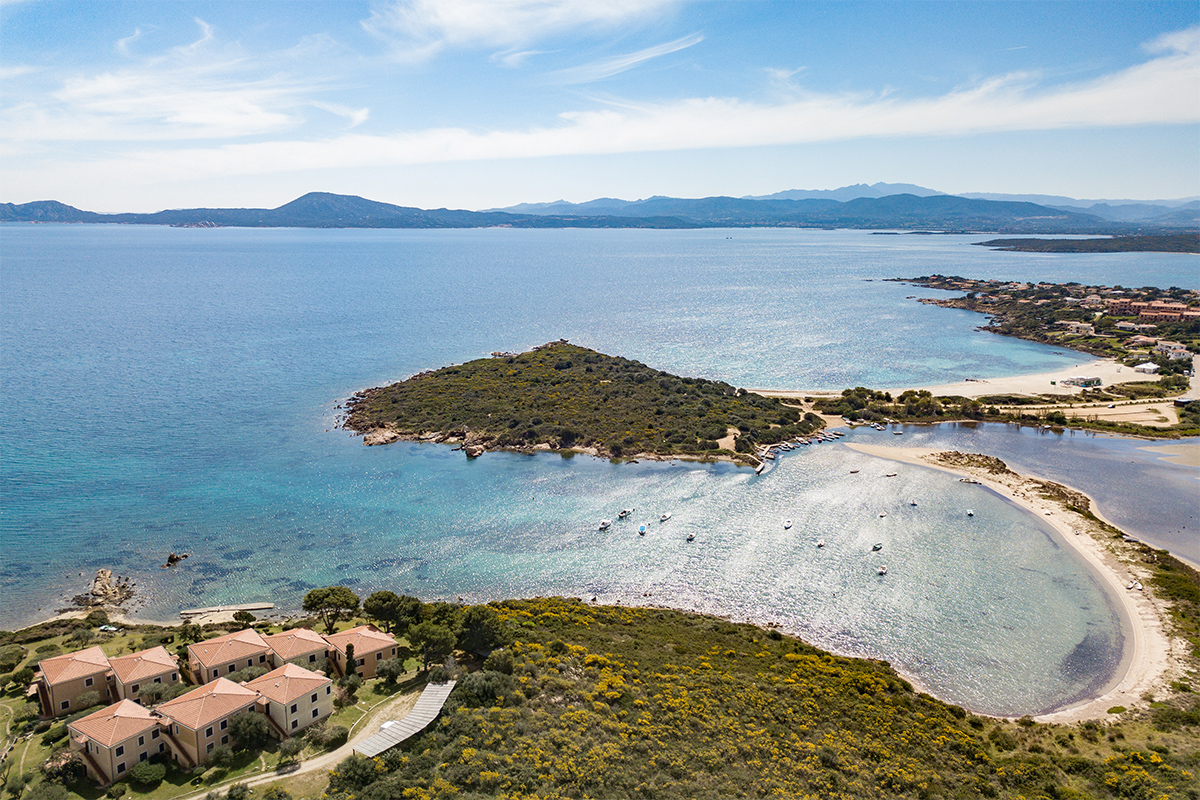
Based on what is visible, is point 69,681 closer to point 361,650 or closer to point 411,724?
point 361,650

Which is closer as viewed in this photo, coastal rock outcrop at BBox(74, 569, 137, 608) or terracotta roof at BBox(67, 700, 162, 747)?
terracotta roof at BBox(67, 700, 162, 747)

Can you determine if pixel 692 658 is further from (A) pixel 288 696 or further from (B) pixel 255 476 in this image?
(B) pixel 255 476

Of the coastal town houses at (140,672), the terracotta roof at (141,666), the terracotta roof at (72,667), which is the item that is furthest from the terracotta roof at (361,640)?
the terracotta roof at (72,667)

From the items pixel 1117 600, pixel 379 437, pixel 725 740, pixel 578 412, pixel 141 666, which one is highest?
pixel 578 412

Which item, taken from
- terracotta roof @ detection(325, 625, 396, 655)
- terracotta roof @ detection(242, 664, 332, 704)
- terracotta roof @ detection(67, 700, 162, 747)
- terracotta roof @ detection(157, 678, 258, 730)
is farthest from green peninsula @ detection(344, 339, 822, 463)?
terracotta roof @ detection(67, 700, 162, 747)

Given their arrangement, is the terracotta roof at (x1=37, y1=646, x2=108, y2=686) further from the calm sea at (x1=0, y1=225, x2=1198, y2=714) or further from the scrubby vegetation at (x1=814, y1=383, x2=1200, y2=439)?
the scrubby vegetation at (x1=814, y1=383, x2=1200, y2=439)

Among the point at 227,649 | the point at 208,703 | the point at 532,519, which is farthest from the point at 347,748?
the point at 532,519
